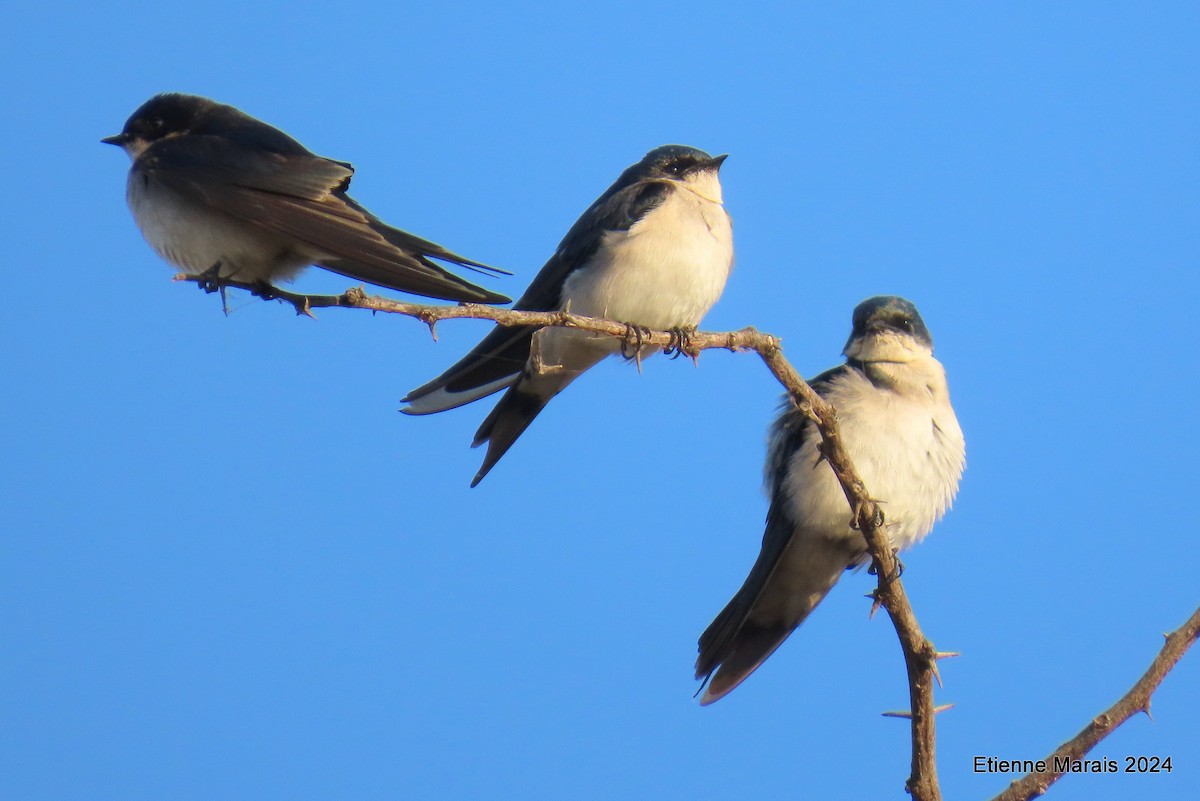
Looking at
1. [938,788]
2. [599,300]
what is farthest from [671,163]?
[938,788]

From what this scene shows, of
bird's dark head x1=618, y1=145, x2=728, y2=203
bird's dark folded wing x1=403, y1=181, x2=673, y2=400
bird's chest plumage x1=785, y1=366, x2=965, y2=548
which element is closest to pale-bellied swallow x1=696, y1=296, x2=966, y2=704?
bird's chest plumage x1=785, y1=366, x2=965, y2=548

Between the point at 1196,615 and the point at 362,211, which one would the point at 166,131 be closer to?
the point at 362,211

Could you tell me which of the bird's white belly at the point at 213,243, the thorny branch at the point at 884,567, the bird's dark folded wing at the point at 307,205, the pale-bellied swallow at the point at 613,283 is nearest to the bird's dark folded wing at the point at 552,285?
the pale-bellied swallow at the point at 613,283

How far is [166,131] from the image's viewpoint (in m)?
6.35

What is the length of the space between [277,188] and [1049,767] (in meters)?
3.72

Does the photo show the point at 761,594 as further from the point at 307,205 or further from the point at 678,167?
the point at 307,205

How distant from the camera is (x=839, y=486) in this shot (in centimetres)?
566

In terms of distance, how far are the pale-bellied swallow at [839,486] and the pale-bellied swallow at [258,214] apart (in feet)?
5.65

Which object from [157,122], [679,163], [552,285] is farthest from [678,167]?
[157,122]

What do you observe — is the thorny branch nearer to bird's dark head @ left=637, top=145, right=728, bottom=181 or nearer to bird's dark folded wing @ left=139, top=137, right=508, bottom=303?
bird's dark folded wing @ left=139, top=137, right=508, bottom=303

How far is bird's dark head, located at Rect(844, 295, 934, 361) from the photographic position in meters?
6.02

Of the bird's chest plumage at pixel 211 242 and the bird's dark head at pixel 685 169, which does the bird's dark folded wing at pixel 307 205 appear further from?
the bird's dark head at pixel 685 169

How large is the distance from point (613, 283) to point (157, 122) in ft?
7.60

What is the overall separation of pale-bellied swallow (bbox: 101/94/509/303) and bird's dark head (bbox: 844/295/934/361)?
6.61 ft
